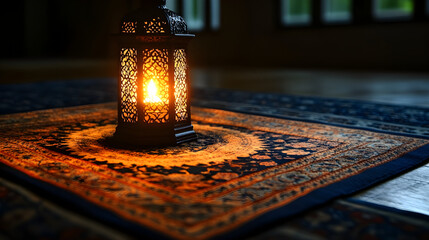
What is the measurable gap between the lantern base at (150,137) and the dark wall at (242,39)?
6.86 metres

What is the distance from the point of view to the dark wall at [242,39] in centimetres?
838

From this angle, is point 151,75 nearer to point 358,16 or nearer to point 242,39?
point 358,16

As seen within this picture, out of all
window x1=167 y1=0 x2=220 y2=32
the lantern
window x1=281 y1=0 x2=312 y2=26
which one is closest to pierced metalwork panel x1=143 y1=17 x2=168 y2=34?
the lantern

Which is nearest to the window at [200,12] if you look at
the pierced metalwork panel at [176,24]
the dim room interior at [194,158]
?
the dim room interior at [194,158]

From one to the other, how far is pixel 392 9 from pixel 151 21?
7097mm

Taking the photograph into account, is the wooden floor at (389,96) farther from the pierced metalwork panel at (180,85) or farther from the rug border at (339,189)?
the pierced metalwork panel at (180,85)

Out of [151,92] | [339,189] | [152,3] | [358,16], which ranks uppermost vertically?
[358,16]

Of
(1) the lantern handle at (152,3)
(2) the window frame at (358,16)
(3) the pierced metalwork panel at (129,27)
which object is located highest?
(2) the window frame at (358,16)

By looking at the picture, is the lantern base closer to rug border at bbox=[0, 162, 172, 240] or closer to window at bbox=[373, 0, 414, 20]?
rug border at bbox=[0, 162, 172, 240]

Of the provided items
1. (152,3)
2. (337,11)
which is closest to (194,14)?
(337,11)

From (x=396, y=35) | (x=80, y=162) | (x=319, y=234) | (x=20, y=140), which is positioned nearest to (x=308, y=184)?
(x=319, y=234)

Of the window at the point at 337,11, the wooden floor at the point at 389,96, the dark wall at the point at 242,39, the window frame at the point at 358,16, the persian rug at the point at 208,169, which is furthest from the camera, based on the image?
the window at the point at 337,11

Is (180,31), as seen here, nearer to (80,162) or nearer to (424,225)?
(80,162)

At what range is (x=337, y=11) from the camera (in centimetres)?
905
